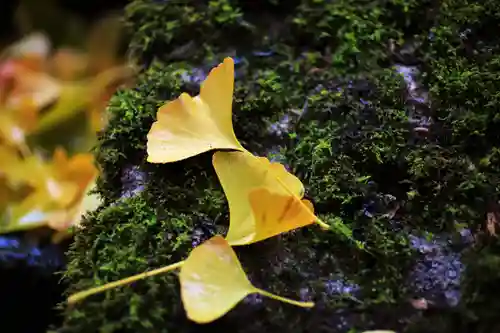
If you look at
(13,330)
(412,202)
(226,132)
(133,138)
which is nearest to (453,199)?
(412,202)

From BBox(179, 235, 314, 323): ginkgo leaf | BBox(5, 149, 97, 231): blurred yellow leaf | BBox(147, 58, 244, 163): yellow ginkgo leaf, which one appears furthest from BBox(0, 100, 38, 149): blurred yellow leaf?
BBox(179, 235, 314, 323): ginkgo leaf

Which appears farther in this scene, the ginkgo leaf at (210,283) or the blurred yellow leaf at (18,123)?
the blurred yellow leaf at (18,123)

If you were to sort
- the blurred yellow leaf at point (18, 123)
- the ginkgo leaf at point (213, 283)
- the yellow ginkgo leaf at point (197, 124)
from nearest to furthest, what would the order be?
the ginkgo leaf at point (213, 283) → the yellow ginkgo leaf at point (197, 124) → the blurred yellow leaf at point (18, 123)

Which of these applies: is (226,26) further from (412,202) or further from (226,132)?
(412,202)

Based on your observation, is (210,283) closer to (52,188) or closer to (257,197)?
(257,197)

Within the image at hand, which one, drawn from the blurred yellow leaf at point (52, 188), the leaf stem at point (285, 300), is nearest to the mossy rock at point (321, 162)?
the leaf stem at point (285, 300)

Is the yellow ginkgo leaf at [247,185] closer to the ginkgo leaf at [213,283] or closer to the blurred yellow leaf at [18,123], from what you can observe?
the ginkgo leaf at [213,283]

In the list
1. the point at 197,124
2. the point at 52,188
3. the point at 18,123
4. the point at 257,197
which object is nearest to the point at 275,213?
the point at 257,197
